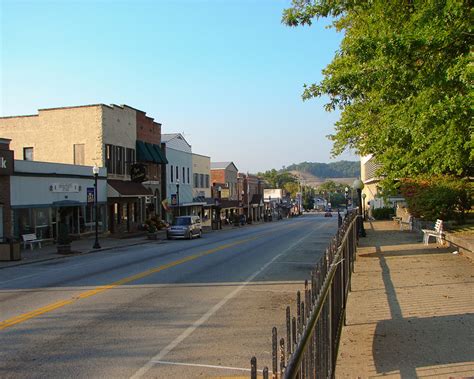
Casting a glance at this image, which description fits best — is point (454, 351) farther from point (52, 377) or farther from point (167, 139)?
point (167, 139)

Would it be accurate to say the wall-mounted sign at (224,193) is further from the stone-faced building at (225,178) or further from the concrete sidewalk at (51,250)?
the concrete sidewalk at (51,250)

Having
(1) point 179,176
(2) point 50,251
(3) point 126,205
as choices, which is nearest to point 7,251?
(2) point 50,251

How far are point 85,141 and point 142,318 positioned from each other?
1146 inches

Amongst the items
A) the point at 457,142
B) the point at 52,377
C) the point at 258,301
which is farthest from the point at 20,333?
the point at 457,142

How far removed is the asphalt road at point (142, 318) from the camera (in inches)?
266

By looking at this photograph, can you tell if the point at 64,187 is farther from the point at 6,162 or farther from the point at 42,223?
the point at 6,162

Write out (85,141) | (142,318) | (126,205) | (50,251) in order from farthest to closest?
(126,205) < (85,141) < (50,251) < (142,318)

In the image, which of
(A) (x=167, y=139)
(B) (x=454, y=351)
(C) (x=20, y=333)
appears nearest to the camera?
(B) (x=454, y=351)

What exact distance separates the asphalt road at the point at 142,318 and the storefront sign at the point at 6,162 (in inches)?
347

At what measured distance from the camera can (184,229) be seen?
112ft

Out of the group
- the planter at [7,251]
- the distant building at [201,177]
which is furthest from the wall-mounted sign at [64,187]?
the distant building at [201,177]

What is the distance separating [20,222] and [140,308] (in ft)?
61.9

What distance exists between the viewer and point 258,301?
11.1m

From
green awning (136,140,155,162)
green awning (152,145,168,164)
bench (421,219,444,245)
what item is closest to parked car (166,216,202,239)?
green awning (136,140,155,162)
